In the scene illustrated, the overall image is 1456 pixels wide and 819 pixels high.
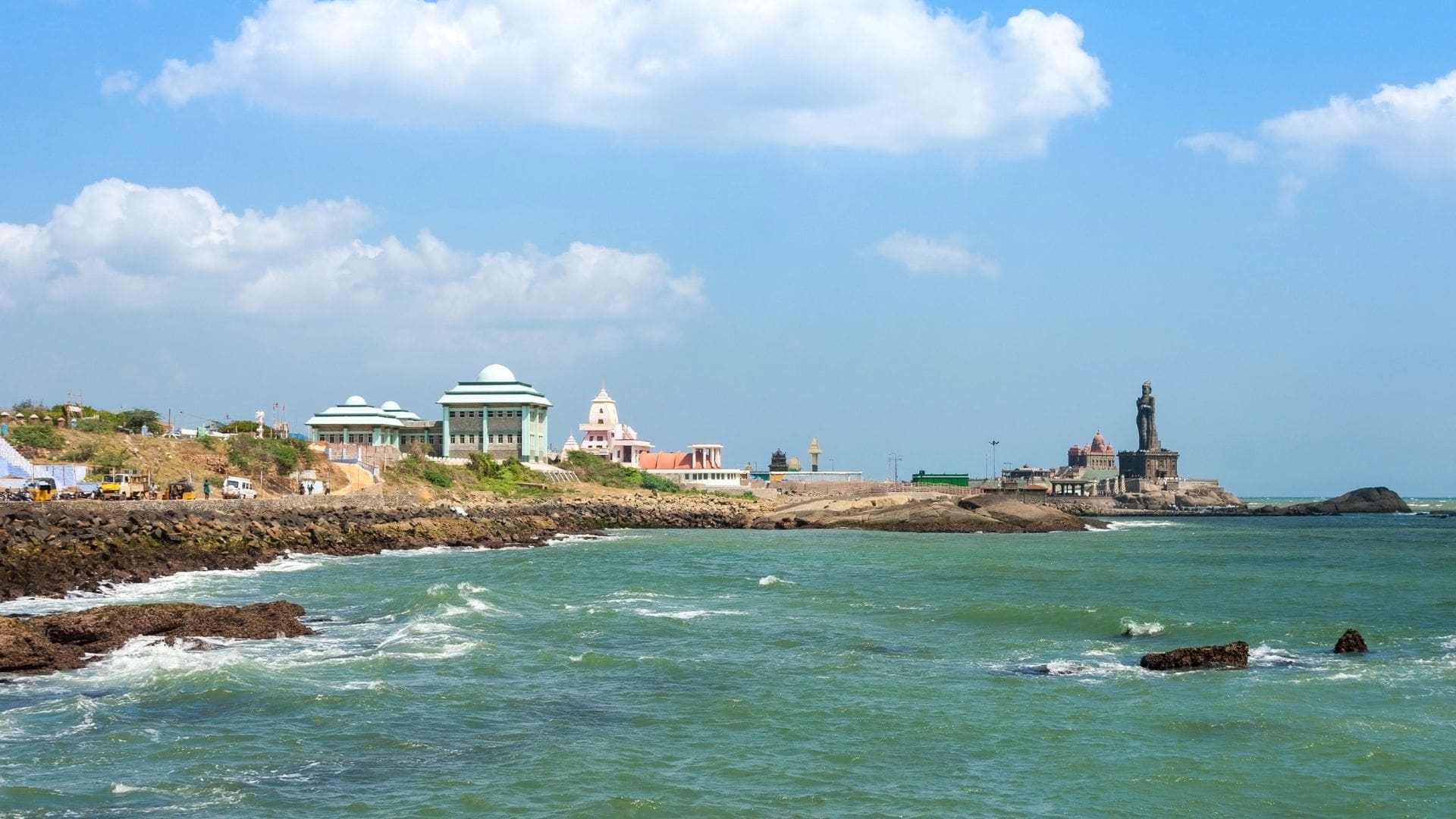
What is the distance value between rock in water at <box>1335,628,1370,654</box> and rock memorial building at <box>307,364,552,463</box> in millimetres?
80995

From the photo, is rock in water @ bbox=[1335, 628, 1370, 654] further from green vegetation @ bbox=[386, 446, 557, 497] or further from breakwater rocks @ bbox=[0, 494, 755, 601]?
green vegetation @ bbox=[386, 446, 557, 497]

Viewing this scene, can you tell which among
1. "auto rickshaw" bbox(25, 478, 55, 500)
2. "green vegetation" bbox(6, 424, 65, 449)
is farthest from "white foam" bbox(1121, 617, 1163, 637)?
"green vegetation" bbox(6, 424, 65, 449)

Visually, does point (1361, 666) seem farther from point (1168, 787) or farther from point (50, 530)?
point (50, 530)

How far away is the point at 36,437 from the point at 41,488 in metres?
10.4

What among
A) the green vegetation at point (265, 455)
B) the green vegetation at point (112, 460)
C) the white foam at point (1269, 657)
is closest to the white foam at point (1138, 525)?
the green vegetation at point (265, 455)

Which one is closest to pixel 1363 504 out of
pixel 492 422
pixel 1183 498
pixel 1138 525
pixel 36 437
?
pixel 1183 498

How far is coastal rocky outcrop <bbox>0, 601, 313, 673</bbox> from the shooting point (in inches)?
860

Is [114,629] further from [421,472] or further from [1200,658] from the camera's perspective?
[421,472]

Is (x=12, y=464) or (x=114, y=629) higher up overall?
(x=12, y=464)

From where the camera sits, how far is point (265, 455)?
74.1 meters

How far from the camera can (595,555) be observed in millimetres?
52969

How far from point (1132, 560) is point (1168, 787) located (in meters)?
39.2

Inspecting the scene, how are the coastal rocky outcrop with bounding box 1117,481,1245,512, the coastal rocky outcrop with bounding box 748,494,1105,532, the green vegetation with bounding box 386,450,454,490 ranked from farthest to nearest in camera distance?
the coastal rocky outcrop with bounding box 1117,481,1245,512 → the green vegetation with bounding box 386,450,454,490 → the coastal rocky outcrop with bounding box 748,494,1105,532

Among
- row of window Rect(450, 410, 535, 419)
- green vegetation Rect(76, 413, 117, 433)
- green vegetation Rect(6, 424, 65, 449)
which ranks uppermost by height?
row of window Rect(450, 410, 535, 419)
